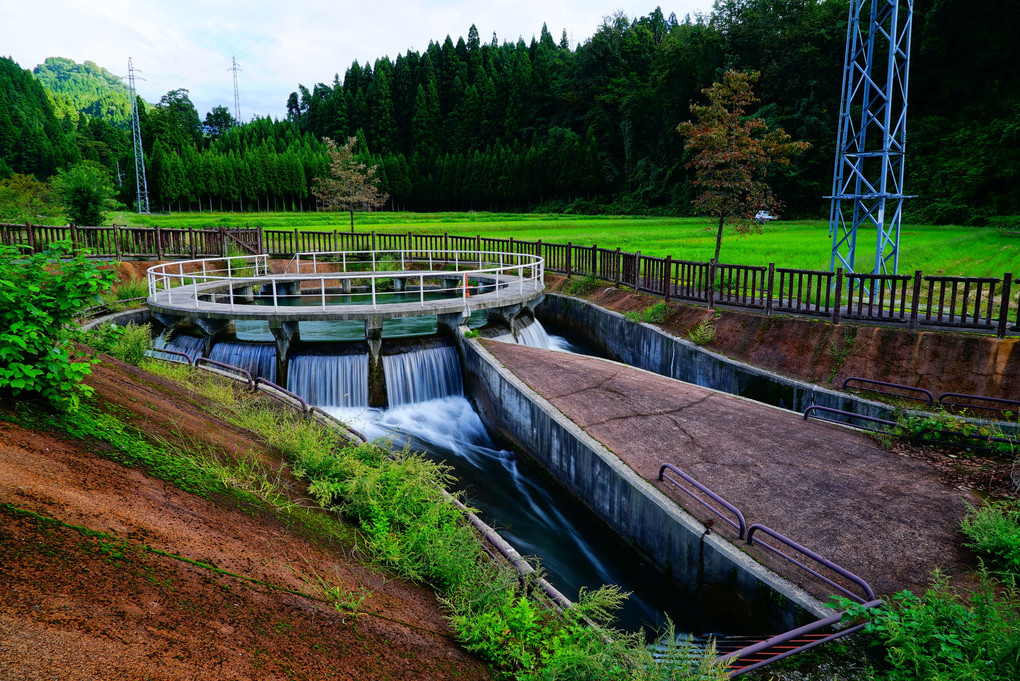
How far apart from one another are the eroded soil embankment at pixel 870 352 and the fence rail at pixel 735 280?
1.43ft

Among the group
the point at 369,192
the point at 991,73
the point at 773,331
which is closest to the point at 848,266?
the point at 773,331

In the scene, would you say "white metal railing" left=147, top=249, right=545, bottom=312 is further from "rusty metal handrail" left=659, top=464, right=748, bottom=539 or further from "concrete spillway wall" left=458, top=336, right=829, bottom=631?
"rusty metal handrail" left=659, top=464, right=748, bottom=539

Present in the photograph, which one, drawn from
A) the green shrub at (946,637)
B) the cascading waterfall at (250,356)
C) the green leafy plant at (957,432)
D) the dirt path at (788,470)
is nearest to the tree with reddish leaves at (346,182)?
the cascading waterfall at (250,356)

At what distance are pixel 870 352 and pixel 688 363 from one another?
13.9ft

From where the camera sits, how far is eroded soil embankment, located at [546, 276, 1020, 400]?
37.4ft

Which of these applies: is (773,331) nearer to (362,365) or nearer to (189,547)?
(362,365)

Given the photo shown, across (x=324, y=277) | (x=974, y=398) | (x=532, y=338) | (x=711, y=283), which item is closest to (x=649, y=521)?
(x=974, y=398)

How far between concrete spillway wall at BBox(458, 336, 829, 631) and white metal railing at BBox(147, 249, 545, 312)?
3623mm

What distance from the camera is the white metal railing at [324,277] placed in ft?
53.9

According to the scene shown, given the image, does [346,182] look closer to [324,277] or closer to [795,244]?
[324,277]

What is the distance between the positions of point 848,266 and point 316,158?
8972 cm

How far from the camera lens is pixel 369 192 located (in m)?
42.9

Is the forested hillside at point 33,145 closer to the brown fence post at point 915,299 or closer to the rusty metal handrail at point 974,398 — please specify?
the brown fence post at point 915,299

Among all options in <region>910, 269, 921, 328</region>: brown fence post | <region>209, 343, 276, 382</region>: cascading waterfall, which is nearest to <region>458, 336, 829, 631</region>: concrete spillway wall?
<region>209, 343, 276, 382</region>: cascading waterfall
